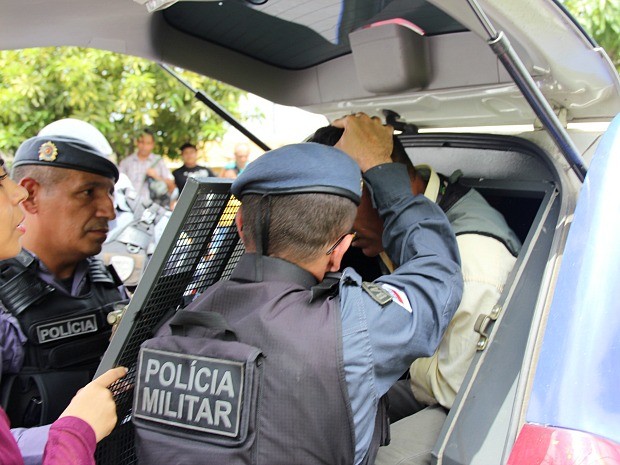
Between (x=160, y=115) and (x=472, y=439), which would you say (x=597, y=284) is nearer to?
(x=472, y=439)

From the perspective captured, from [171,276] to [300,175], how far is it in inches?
18.2

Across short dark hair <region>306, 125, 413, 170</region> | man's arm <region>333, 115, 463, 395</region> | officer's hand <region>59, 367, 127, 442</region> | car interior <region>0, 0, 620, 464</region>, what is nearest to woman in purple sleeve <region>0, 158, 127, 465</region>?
officer's hand <region>59, 367, 127, 442</region>

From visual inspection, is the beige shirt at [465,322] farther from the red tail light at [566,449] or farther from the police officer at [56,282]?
the police officer at [56,282]

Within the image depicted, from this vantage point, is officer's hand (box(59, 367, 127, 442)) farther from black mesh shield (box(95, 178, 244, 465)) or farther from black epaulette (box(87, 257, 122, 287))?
black epaulette (box(87, 257, 122, 287))

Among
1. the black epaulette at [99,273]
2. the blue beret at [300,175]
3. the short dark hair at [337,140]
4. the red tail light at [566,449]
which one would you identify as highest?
the short dark hair at [337,140]

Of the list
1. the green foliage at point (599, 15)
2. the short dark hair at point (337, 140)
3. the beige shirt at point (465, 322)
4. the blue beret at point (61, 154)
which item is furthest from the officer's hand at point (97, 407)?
the green foliage at point (599, 15)

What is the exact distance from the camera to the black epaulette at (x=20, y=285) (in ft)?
6.07

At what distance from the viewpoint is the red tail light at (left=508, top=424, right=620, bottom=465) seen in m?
1.08

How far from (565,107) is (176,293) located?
4.33 ft

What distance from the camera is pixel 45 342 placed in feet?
6.14

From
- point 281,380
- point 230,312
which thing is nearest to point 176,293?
point 230,312

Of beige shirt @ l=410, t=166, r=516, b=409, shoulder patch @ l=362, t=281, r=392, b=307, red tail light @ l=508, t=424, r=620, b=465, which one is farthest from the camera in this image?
beige shirt @ l=410, t=166, r=516, b=409

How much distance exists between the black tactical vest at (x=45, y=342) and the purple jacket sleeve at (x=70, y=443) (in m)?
0.43

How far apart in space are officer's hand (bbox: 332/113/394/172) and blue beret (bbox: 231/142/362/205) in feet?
1.21
